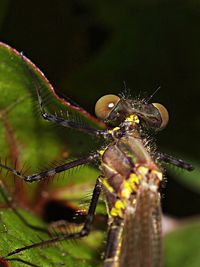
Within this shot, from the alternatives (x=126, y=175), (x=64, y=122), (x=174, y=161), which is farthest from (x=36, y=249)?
(x=174, y=161)

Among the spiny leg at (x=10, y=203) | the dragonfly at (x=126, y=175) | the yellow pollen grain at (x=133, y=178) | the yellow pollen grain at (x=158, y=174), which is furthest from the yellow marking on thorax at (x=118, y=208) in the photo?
the spiny leg at (x=10, y=203)

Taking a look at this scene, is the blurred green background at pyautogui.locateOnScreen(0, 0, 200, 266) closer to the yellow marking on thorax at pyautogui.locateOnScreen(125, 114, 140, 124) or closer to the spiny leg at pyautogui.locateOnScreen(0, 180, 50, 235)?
the yellow marking on thorax at pyautogui.locateOnScreen(125, 114, 140, 124)

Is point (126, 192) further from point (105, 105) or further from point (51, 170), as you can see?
point (105, 105)

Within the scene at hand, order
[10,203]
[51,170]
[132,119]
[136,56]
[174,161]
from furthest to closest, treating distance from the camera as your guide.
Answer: [136,56] < [174,161] < [132,119] < [51,170] < [10,203]

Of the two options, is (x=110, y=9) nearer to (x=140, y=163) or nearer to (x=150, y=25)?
(x=150, y=25)

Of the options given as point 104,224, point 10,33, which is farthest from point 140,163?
point 10,33

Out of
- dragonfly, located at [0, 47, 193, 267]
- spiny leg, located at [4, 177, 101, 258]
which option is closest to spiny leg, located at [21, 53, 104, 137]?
dragonfly, located at [0, 47, 193, 267]
